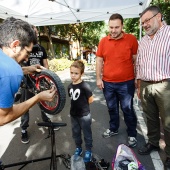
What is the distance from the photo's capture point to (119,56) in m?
3.14

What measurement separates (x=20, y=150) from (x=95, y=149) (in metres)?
1.33

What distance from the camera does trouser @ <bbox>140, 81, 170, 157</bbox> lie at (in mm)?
2600

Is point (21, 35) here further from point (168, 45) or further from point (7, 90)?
point (168, 45)

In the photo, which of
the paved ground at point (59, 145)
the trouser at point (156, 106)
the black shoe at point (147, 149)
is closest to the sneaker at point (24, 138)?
the paved ground at point (59, 145)

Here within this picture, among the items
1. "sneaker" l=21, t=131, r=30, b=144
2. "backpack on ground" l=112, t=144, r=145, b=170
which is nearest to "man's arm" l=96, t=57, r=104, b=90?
"backpack on ground" l=112, t=144, r=145, b=170

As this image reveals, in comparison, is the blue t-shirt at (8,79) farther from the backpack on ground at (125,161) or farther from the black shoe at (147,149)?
the black shoe at (147,149)

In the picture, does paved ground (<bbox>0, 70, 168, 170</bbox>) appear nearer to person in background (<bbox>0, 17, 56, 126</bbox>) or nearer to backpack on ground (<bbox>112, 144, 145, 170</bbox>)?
backpack on ground (<bbox>112, 144, 145, 170</bbox>)

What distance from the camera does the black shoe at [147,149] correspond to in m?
3.06

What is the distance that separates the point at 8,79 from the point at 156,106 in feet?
7.47

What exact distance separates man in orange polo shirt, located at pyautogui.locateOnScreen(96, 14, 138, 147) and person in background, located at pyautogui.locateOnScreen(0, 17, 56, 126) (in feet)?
5.82

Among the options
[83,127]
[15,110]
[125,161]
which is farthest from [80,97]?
[15,110]

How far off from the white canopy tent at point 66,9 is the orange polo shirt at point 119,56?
2436 mm

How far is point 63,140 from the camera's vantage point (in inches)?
145

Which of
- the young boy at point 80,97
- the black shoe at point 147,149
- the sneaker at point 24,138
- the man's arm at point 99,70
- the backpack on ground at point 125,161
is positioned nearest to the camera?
the backpack on ground at point 125,161
